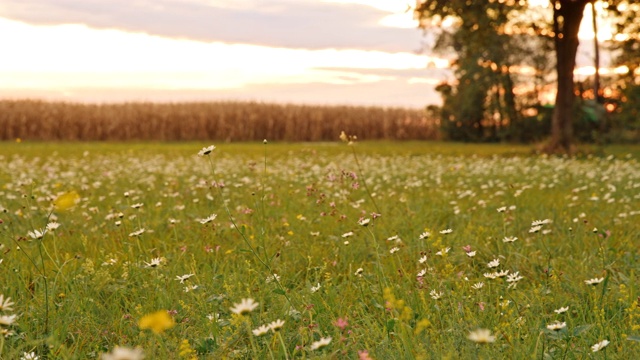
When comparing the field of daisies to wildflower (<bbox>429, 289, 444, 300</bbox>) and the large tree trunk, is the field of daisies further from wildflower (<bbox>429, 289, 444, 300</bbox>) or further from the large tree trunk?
the large tree trunk

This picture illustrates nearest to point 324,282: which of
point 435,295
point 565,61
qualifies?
point 435,295

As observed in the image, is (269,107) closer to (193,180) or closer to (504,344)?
(193,180)

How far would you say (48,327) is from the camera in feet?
12.2

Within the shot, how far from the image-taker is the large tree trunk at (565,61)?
22.0 meters

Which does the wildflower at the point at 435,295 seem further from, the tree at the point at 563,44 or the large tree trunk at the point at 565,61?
the large tree trunk at the point at 565,61

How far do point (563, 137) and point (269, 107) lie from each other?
2259cm

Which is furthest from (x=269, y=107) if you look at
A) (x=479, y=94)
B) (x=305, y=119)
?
(x=479, y=94)

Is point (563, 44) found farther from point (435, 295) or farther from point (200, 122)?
point (200, 122)

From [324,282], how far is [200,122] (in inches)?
1414

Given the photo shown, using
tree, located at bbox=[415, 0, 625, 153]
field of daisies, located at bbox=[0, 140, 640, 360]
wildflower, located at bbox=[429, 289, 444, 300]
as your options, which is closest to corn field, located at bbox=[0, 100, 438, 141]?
tree, located at bbox=[415, 0, 625, 153]

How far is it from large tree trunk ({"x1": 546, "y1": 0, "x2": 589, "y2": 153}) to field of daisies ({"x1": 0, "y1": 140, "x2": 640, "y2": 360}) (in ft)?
46.5

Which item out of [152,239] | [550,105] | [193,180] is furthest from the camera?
[550,105]

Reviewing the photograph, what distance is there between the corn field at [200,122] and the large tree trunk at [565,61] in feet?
56.2

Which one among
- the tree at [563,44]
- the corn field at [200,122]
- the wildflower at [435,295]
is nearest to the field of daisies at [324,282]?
the wildflower at [435,295]
